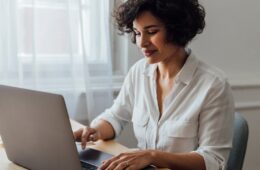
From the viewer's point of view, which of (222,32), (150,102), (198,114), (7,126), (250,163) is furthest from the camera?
(250,163)

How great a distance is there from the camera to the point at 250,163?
8.73 feet

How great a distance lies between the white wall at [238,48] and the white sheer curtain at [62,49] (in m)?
0.42

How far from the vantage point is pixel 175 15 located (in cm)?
151

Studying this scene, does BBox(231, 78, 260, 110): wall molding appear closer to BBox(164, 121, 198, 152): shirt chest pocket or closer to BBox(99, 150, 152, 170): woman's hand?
BBox(164, 121, 198, 152): shirt chest pocket

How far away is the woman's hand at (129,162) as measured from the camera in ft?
3.80

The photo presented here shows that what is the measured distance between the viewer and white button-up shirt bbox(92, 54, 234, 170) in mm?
1411

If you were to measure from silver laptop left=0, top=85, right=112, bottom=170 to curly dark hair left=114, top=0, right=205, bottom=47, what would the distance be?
0.56 m

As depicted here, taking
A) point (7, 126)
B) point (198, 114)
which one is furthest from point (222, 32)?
point (7, 126)

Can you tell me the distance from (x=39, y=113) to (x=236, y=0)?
5.60ft

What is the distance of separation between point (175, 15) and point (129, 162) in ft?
2.00

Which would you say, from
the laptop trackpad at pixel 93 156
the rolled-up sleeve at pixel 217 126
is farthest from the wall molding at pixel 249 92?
the laptop trackpad at pixel 93 156

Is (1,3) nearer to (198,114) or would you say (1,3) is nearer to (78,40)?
(78,40)

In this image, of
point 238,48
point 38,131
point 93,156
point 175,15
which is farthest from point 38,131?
point 238,48

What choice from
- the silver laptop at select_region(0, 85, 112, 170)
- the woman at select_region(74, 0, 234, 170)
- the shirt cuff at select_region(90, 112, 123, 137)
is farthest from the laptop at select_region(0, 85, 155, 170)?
the shirt cuff at select_region(90, 112, 123, 137)
